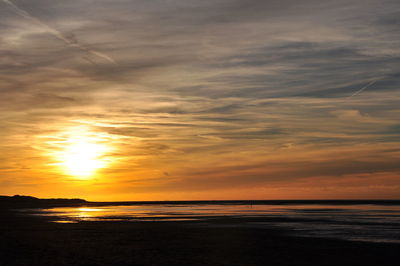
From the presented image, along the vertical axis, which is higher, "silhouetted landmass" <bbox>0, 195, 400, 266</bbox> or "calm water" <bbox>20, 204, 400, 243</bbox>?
"calm water" <bbox>20, 204, 400, 243</bbox>

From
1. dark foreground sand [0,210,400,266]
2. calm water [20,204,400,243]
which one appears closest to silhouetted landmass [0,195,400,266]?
dark foreground sand [0,210,400,266]

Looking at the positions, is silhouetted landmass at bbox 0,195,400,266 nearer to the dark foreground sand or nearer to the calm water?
the dark foreground sand

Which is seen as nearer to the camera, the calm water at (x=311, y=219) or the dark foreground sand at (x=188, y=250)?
the dark foreground sand at (x=188, y=250)

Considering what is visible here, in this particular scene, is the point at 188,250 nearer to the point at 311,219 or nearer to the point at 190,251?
the point at 190,251

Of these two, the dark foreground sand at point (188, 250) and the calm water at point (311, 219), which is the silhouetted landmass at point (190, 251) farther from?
the calm water at point (311, 219)

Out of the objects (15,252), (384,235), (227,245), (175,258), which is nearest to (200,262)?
(175,258)

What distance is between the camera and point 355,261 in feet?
89.9

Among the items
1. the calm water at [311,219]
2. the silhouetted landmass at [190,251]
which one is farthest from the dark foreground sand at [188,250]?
the calm water at [311,219]

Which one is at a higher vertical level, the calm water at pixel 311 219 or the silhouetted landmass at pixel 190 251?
the calm water at pixel 311 219

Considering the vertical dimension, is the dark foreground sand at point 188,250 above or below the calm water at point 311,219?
below

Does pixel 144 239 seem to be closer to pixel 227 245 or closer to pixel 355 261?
pixel 227 245

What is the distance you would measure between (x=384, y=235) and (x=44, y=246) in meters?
29.3

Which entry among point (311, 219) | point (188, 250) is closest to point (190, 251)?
point (188, 250)

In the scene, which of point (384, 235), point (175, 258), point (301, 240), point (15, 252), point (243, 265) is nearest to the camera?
point (243, 265)
